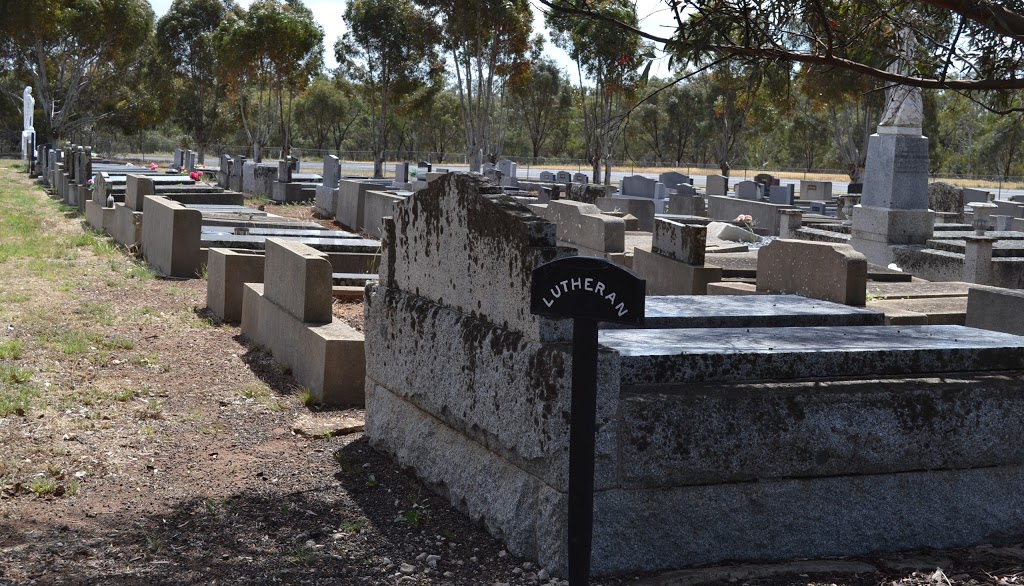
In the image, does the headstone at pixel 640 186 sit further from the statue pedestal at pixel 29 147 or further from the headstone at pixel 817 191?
the statue pedestal at pixel 29 147

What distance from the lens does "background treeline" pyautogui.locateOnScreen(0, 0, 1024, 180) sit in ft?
136

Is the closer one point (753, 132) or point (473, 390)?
point (473, 390)

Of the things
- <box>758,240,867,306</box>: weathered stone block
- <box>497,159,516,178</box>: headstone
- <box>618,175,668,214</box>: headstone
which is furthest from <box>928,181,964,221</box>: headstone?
<box>497,159,516,178</box>: headstone

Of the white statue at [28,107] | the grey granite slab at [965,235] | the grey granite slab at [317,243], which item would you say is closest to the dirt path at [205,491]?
the grey granite slab at [317,243]

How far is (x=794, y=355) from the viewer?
4523mm

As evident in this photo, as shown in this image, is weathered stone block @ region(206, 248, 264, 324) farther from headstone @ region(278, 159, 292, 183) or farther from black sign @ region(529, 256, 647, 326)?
headstone @ region(278, 159, 292, 183)

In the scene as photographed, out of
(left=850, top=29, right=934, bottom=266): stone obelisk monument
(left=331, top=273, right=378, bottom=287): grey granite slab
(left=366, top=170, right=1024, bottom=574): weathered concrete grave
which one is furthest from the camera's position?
(left=850, top=29, right=934, bottom=266): stone obelisk monument

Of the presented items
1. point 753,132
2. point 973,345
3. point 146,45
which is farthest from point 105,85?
point 973,345

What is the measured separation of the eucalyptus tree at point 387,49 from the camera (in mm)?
43875

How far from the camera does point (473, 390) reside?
195 inches

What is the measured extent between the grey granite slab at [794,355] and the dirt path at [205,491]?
0.79 m

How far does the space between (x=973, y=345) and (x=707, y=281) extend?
472 cm

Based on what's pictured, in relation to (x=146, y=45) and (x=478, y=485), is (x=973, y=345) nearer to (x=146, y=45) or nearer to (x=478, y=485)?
(x=478, y=485)

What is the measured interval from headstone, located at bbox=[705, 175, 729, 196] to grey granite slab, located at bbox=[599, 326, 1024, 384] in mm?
27819
